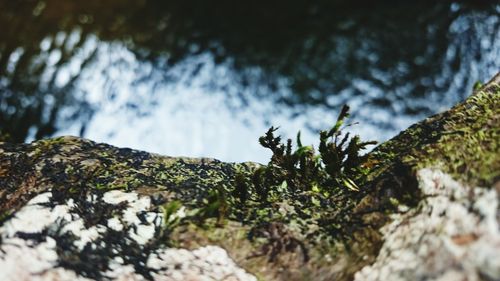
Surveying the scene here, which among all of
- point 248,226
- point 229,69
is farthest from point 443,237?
point 229,69

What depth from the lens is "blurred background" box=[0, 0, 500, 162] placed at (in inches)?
195

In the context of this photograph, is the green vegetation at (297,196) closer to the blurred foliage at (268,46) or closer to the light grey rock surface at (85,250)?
the light grey rock surface at (85,250)

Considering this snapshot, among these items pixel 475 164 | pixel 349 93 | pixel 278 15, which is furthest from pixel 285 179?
pixel 278 15

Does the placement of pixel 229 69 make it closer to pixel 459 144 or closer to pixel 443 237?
pixel 459 144

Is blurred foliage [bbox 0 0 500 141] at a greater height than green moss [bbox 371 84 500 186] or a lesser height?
greater

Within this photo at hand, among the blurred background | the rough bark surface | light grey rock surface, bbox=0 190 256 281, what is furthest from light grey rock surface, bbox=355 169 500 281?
the blurred background

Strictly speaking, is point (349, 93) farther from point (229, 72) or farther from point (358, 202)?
point (358, 202)

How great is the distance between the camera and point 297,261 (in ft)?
4.67

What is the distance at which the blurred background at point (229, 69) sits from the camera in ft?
16.2

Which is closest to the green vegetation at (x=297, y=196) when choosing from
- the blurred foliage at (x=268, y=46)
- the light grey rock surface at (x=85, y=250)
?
the light grey rock surface at (x=85, y=250)

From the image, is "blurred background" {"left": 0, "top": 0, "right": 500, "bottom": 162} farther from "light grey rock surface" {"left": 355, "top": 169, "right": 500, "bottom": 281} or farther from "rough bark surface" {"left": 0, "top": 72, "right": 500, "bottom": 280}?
"light grey rock surface" {"left": 355, "top": 169, "right": 500, "bottom": 281}

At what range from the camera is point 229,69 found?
5.26m

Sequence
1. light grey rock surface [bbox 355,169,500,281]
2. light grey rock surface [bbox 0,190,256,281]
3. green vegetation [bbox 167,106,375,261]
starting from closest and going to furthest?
light grey rock surface [bbox 355,169,500,281]
light grey rock surface [bbox 0,190,256,281]
green vegetation [bbox 167,106,375,261]

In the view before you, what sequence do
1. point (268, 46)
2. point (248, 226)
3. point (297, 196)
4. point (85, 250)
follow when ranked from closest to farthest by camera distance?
point (85, 250) < point (248, 226) < point (297, 196) < point (268, 46)
